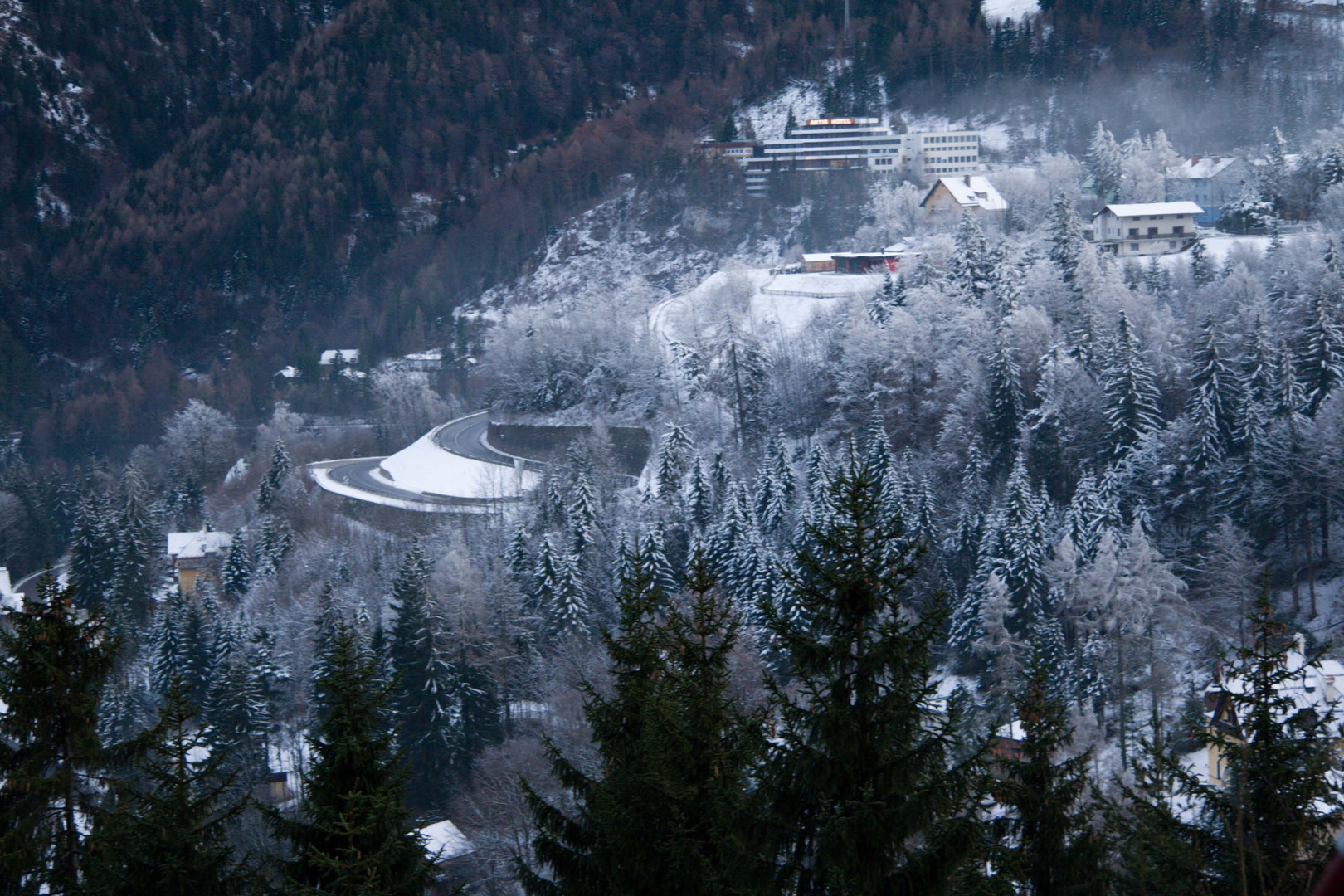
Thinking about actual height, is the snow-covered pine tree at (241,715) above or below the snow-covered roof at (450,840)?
below

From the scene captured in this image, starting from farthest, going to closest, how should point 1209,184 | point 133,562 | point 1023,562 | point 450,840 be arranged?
point 1209,184, point 133,562, point 1023,562, point 450,840

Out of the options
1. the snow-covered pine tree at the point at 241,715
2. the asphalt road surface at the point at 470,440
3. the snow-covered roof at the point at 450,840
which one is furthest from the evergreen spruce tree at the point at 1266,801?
the asphalt road surface at the point at 470,440

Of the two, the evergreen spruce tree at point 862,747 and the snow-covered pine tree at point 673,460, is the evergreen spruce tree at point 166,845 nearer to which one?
the evergreen spruce tree at point 862,747

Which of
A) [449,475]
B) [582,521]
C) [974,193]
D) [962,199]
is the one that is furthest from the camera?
[974,193]

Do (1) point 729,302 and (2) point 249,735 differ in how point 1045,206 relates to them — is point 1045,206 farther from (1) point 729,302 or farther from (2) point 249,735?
(2) point 249,735

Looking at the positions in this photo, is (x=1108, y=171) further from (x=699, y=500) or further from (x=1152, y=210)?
(x=699, y=500)

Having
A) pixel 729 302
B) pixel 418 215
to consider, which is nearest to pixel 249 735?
pixel 729 302

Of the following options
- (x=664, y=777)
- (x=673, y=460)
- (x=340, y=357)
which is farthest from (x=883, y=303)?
(x=340, y=357)
